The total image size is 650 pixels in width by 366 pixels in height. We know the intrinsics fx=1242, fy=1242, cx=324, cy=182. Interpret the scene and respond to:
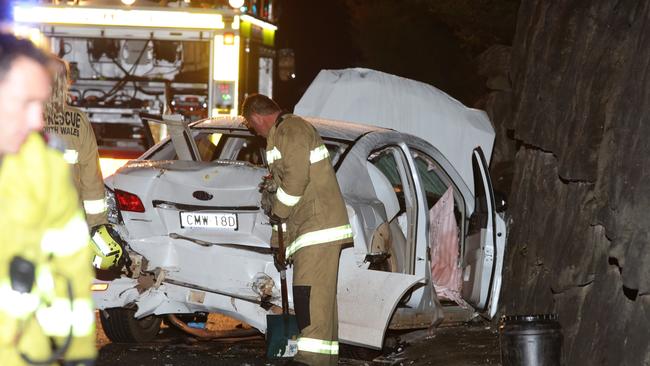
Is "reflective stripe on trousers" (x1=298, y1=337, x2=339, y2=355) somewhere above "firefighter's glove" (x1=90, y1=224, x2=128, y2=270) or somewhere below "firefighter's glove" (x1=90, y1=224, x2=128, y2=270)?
below

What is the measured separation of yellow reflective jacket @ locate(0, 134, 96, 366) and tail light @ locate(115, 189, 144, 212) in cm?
445

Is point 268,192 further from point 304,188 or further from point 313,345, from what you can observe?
point 313,345

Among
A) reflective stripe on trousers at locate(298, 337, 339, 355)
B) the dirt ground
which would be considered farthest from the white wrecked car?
reflective stripe on trousers at locate(298, 337, 339, 355)

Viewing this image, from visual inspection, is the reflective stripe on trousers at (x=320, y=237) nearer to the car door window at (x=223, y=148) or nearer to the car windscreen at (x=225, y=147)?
the car windscreen at (x=225, y=147)

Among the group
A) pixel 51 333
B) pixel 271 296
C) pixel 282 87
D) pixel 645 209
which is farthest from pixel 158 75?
pixel 51 333

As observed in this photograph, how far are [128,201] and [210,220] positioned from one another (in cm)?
54

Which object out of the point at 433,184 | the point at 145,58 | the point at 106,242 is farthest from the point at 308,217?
the point at 145,58

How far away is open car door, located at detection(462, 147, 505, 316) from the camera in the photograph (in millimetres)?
9289

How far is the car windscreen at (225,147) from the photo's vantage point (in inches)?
355

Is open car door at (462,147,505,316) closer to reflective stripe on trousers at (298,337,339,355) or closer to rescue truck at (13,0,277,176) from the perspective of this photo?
reflective stripe on trousers at (298,337,339,355)

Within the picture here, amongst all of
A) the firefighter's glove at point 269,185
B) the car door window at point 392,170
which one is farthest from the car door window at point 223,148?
the firefighter's glove at point 269,185

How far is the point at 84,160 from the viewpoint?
264 inches

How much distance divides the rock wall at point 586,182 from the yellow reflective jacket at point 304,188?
1.50 m

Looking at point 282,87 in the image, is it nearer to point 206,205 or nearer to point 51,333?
point 206,205
